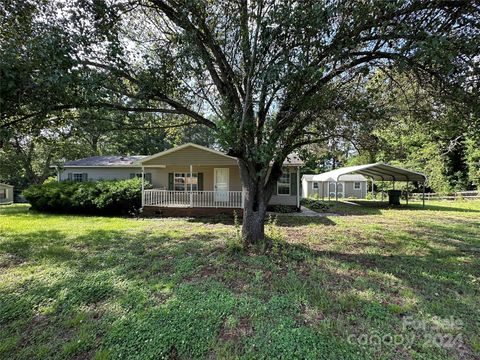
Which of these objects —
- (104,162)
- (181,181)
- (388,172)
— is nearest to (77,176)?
(104,162)

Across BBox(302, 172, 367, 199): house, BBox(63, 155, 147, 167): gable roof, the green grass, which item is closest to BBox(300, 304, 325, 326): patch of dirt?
the green grass

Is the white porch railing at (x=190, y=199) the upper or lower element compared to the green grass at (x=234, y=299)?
upper

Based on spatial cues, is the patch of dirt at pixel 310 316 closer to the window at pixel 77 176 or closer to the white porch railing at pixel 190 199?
the white porch railing at pixel 190 199

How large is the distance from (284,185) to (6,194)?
28028 mm

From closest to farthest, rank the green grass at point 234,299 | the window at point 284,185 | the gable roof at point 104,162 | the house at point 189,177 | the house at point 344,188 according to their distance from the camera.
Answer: the green grass at point 234,299
the house at point 189,177
the window at point 284,185
the gable roof at point 104,162
the house at point 344,188

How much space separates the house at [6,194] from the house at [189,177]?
465 inches

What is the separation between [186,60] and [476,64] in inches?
194

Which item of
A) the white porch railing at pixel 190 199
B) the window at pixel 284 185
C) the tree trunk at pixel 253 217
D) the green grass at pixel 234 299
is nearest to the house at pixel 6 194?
the white porch railing at pixel 190 199

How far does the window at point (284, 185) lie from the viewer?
1343 cm

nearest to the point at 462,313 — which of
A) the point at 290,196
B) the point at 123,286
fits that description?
the point at 123,286

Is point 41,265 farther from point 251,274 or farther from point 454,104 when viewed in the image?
point 454,104

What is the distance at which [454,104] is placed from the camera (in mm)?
4746

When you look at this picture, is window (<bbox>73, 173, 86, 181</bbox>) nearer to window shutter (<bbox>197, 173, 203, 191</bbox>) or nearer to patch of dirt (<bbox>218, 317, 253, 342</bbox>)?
window shutter (<bbox>197, 173, 203, 191</bbox>)

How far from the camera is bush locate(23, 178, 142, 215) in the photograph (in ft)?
37.5
